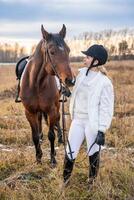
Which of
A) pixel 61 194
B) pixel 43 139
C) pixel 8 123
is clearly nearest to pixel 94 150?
pixel 61 194

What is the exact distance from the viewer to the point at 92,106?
197 inches

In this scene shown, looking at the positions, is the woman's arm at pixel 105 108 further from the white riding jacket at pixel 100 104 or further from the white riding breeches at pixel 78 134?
the white riding breeches at pixel 78 134

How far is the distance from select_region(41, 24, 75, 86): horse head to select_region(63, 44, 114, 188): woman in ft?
0.64

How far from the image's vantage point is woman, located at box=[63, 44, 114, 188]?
196 inches

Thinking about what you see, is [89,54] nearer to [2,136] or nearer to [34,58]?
[34,58]

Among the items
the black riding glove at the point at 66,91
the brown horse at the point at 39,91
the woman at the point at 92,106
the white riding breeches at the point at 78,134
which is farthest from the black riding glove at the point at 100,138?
the brown horse at the point at 39,91

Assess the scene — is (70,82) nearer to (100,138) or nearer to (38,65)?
(100,138)

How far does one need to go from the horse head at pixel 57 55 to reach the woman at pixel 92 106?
0.19m

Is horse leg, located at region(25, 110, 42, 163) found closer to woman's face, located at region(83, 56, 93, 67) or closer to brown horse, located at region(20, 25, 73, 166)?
brown horse, located at region(20, 25, 73, 166)

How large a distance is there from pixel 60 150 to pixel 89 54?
10.5 feet

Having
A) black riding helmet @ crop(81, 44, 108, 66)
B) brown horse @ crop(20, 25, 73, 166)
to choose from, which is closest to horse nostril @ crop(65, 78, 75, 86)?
black riding helmet @ crop(81, 44, 108, 66)

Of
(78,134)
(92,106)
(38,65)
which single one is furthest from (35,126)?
(92,106)

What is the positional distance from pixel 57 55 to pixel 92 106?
1042mm

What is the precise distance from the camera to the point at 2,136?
9000mm
